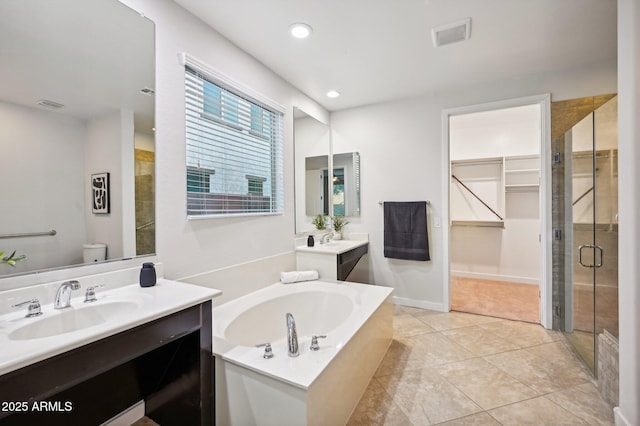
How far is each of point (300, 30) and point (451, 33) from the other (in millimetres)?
1138

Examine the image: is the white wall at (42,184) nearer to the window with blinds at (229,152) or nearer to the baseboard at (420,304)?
the window with blinds at (229,152)

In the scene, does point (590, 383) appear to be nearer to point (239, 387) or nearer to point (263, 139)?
point (239, 387)

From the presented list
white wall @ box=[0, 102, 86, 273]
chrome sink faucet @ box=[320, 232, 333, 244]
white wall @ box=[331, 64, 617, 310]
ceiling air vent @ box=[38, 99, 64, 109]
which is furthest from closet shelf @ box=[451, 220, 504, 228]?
ceiling air vent @ box=[38, 99, 64, 109]

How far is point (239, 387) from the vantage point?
140cm

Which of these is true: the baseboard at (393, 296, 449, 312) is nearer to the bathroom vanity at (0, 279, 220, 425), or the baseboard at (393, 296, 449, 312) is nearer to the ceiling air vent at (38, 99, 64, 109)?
the bathroom vanity at (0, 279, 220, 425)

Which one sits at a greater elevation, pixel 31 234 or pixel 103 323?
pixel 31 234

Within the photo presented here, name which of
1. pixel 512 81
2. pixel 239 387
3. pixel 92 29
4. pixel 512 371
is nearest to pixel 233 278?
pixel 239 387

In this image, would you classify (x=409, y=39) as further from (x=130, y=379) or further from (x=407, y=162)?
(x=130, y=379)

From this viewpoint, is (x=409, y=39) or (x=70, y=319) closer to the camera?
(x=70, y=319)

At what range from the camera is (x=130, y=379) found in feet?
5.26

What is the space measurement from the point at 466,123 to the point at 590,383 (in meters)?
3.67

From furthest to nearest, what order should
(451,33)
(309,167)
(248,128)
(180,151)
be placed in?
(309,167) < (248,128) < (451,33) < (180,151)

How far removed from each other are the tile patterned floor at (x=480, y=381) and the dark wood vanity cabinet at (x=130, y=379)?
3.03ft

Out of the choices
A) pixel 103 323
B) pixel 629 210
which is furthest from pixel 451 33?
pixel 103 323
